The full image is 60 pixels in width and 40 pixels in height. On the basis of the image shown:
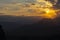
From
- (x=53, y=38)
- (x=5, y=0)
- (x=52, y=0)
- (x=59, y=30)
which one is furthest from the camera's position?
(x=52, y=0)

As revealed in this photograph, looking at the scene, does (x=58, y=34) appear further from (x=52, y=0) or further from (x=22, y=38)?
(x=52, y=0)

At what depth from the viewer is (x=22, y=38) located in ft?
14.0

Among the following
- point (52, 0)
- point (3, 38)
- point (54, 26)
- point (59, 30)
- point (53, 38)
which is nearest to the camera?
point (3, 38)

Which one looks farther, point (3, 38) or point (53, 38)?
point (53, 38)

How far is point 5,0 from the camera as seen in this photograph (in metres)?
10.4

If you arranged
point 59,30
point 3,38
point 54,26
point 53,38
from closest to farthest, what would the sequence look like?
1. point 3,38
2. point 53,38
3. point 59,30
4. point 54,26

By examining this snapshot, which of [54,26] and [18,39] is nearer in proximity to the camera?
[18,39]

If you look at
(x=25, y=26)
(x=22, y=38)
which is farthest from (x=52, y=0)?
(x=22, y=38)

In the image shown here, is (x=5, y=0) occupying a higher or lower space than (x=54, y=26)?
higher

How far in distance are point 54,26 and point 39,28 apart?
348 millimetres

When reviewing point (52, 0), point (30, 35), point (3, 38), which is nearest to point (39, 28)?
point (30, 35)

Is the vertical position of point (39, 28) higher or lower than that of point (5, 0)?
lower

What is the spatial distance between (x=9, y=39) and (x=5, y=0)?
645 centimetres

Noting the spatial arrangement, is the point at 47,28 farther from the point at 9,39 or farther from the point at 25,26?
the point at 9,39
